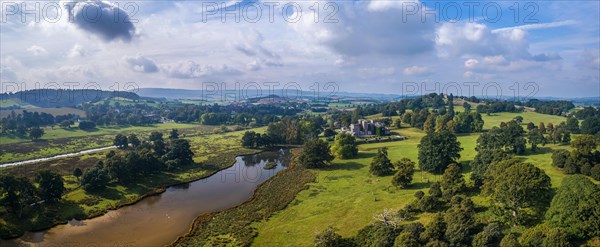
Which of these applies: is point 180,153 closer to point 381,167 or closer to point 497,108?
point 381,167

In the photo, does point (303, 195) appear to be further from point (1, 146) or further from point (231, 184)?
point (1, 146)

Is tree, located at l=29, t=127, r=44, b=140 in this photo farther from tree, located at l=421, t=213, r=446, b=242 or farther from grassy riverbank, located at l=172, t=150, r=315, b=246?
tree, located at l=421, t=213, r=446, b=242

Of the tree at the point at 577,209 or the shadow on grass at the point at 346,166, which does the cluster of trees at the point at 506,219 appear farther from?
the shadow on grass at the point at 346,166

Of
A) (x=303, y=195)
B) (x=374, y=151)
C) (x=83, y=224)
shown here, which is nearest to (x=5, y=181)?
(x=83, y=224)

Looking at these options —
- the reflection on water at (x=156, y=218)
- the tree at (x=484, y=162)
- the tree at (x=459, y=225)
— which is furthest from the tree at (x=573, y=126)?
the reflection on water at (x=156, y=218)

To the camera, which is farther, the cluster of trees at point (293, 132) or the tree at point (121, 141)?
the cluster of trees at point (293, 132)

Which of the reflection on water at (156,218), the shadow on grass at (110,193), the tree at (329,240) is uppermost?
the tree at (329,240)
